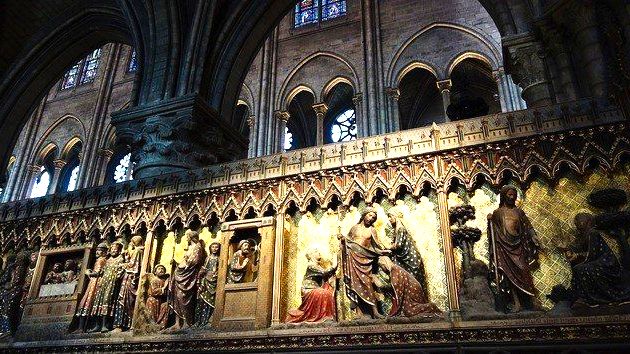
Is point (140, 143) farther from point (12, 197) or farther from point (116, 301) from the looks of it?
point (12, 197)

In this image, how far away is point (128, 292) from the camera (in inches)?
278

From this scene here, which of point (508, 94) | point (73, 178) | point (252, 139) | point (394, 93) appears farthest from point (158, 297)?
point (73, 178)

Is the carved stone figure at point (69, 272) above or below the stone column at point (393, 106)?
below

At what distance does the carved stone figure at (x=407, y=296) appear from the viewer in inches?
214

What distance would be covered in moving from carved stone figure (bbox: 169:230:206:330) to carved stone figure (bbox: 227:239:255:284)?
0.54m

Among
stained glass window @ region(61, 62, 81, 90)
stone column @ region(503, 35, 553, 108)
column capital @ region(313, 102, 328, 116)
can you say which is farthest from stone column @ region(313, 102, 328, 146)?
stained glass window @ region(61, 62, 81, 90)

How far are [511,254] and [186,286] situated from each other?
4067 mm

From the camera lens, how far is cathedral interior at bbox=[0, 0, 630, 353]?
521 cm

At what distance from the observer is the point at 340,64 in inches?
669

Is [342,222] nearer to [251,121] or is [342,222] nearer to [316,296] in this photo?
[316,296]

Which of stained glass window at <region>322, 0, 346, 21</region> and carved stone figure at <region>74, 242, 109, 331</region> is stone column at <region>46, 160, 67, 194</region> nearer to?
stained glass window at <region>322, 0, 346, 21</region>

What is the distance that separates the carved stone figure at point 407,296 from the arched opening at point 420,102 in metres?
12.4

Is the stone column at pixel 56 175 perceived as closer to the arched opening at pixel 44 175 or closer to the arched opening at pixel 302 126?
the arched opening at pixel 44 175

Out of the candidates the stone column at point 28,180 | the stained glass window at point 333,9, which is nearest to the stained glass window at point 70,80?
the stone column at point 28,180
